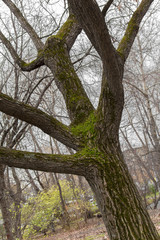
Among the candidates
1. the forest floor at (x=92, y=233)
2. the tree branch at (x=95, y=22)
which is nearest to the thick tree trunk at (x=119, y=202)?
the tree branch at (x=95, y=22)

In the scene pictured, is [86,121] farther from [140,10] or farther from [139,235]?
[140,10]

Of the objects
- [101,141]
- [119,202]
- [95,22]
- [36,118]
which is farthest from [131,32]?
[119,202]

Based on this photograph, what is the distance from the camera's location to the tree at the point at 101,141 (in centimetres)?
224

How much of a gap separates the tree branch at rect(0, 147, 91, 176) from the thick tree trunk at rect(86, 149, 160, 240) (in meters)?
0.17

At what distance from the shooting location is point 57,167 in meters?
2.49

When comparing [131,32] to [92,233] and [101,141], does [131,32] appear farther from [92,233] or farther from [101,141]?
[92,233]

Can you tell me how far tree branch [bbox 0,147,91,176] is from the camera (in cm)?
237

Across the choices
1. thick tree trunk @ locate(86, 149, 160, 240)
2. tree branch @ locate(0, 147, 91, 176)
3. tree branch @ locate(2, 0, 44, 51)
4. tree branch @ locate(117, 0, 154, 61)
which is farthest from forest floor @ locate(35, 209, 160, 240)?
tree branch @ locate(2, 0, 44, 51)

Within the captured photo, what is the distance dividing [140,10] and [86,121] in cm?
194

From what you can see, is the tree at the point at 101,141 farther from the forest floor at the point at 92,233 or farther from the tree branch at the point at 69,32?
the forest floor at the point at 92,233

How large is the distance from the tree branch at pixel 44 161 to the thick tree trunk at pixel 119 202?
17 cm

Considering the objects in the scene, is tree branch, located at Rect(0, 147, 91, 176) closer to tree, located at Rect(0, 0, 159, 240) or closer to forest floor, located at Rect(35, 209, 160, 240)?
tree, located at Rect(0, 0, 159, 240)

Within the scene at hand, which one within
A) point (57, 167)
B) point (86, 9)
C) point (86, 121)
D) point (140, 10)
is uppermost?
point (140, 10)

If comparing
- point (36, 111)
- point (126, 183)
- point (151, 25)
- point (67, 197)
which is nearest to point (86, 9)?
point (36, 111)
